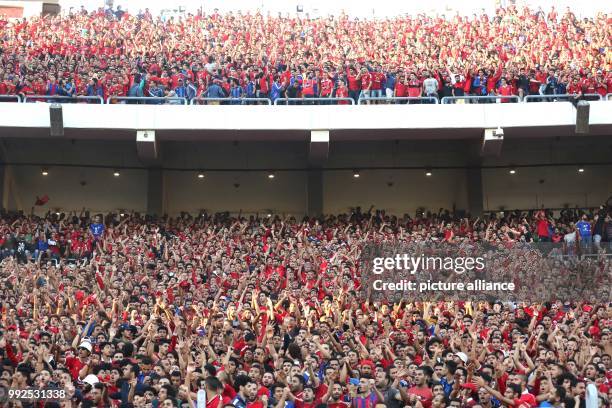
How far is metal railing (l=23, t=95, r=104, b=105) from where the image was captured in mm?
25406

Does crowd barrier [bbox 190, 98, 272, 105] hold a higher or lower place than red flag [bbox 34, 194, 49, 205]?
higher

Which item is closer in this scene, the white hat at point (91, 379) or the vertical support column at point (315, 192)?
the white hat at point (91, 379)

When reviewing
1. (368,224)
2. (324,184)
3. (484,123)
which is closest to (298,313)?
(368,224)

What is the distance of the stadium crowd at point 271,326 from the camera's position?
11969 mm

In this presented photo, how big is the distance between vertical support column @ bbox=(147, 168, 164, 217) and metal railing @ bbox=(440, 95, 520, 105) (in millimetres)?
8907

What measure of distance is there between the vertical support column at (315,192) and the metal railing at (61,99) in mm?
7120

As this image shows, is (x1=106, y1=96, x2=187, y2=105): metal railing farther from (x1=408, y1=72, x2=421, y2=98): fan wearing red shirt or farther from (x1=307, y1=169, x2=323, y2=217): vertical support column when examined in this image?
(x1=408, y1=72, x2=421, y2=98): fan wearing red shirt

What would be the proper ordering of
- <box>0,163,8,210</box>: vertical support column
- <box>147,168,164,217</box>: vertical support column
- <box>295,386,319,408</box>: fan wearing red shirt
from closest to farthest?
1. <box>295,386,319,408</box>: fan wearing red shirt
2. <box>0,163,8,210</box>: vertical support column
3. <box>147,168,164,217</box>: vertical support column

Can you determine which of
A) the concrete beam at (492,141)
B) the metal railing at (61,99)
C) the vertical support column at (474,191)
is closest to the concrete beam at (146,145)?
the metal railing at (61,99)

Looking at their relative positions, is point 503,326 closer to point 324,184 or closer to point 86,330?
point 86,330

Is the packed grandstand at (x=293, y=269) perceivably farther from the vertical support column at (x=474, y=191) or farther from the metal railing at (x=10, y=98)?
the vertical support column at (x=474, y=191)

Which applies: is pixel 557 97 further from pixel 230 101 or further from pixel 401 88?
pixel 230 101

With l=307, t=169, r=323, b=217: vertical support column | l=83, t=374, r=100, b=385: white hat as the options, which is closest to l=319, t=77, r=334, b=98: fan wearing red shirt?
l=307, t=169, r=323, b=217: vertical support column

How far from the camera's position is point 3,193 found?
93.9 ft
